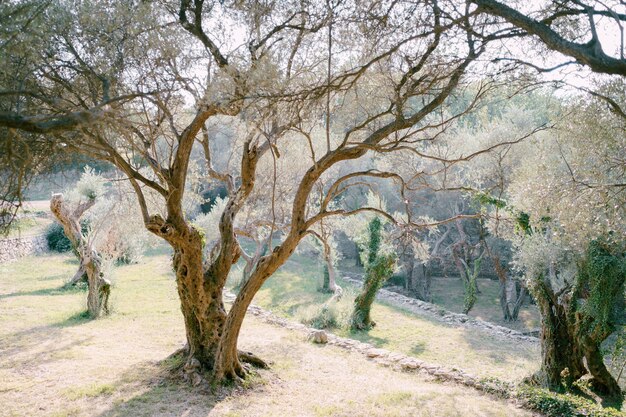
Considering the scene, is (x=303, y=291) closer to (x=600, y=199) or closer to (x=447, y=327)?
(x=447, y=327)

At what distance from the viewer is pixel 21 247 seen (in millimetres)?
18438

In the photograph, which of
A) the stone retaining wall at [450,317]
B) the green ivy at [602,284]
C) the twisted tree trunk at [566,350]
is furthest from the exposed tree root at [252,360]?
the stone retaining wall at [450,317]

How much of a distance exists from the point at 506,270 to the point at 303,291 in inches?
356

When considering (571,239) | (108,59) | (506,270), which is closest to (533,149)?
(506,270)

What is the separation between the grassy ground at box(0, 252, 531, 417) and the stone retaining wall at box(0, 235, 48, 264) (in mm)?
6983

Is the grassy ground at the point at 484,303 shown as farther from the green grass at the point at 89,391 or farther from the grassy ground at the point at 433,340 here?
the green grass at the point at 89,391

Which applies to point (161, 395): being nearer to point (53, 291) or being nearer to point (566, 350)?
point (566, 350)

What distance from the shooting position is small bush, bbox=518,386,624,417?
221 inches

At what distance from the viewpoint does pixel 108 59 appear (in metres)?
5.17

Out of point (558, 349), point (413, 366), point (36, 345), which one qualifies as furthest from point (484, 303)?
point (36, 345)

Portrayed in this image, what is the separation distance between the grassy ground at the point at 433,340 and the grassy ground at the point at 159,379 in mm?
3097

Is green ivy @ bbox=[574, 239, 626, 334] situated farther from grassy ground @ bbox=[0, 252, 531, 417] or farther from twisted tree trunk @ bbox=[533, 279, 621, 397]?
grassy ground @ bbox=[0, 252, 531, 417]

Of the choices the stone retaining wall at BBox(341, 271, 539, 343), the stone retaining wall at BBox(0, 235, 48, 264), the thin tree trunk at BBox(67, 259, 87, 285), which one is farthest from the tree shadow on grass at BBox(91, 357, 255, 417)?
the stone retaining wall at BBox(0, 235, 48, 264)

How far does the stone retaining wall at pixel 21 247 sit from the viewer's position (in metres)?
17.1
